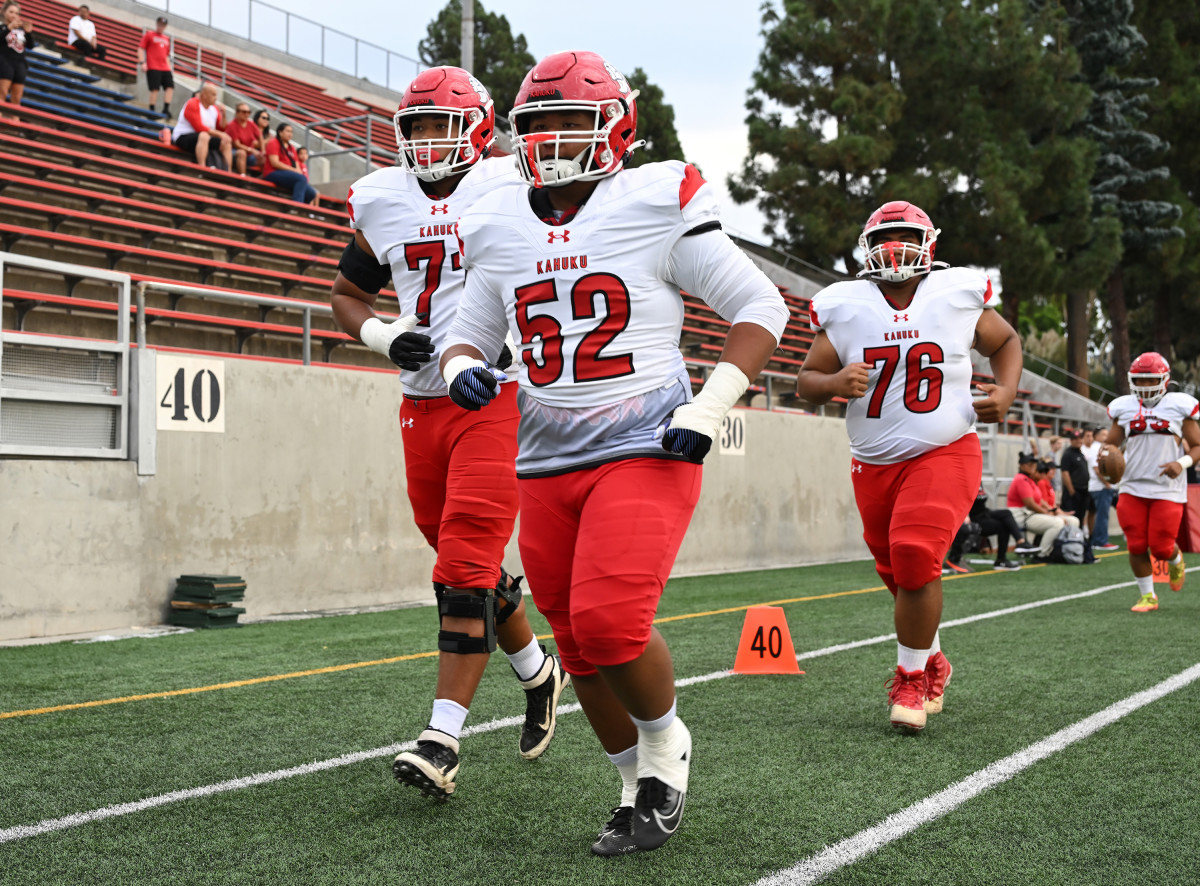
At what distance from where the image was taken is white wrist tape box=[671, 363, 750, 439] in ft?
9.05

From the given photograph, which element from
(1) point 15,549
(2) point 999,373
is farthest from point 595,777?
(1) point 15,549

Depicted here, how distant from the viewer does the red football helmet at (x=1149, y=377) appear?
863cm

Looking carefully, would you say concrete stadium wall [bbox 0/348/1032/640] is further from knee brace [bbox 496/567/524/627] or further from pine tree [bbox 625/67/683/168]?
pine tree [bbox 625/67/683/168]

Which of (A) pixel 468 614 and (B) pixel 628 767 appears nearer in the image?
(B) pixel 628 767

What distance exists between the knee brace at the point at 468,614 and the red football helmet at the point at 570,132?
1303 millimetres

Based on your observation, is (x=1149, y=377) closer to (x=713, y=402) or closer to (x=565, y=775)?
(x=565, y=775)

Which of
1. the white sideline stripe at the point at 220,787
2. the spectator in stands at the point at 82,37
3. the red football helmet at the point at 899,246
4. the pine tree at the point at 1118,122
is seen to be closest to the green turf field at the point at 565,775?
the white sideline stripe at the point at 220,787

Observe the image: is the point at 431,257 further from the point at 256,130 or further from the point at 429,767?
the point at 256,130

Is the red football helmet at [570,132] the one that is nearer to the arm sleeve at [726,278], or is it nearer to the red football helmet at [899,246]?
the arm sleeve at [726,278]

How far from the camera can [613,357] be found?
9.61 ft

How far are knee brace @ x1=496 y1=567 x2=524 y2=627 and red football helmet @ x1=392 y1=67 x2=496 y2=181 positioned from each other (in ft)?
4.46

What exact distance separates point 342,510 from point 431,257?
562cm

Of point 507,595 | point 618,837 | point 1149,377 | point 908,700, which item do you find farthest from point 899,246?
point 1149,377

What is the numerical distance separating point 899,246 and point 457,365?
2.43 meters
